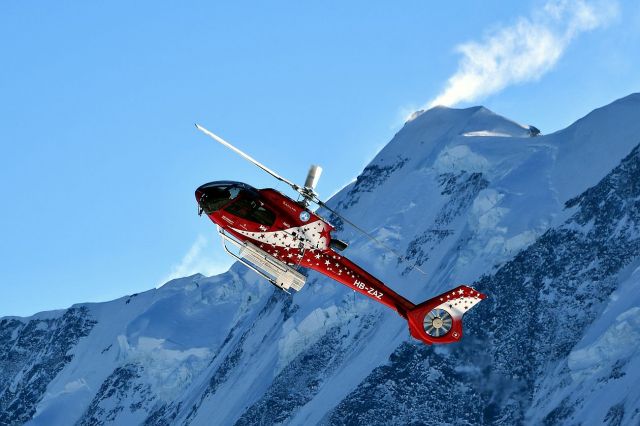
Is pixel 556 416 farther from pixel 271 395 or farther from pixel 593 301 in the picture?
pixel 271 395

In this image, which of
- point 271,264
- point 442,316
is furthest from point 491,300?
point 271,264

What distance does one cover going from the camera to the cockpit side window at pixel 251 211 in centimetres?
5503

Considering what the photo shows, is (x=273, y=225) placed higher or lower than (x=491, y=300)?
higher

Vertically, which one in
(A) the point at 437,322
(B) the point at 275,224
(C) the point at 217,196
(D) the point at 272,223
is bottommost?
(A) the point at 437,322

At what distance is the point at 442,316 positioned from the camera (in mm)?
61312

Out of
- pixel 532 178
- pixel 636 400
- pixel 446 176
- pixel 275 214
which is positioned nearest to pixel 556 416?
pixel 636 400

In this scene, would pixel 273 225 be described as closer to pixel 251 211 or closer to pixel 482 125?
pixel 251 211

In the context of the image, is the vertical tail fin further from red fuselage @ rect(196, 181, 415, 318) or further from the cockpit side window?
the cockpit side window

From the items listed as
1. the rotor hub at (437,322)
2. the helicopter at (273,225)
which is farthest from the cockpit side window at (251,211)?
the rotor hub at (437,322)

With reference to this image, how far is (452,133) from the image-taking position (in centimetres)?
19188

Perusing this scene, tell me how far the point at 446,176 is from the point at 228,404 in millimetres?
51076

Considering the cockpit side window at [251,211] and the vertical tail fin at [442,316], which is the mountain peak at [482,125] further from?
the cockpit side window at [251,211]

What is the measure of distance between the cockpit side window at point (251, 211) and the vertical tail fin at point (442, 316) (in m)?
10.2

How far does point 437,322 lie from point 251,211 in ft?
41.7
